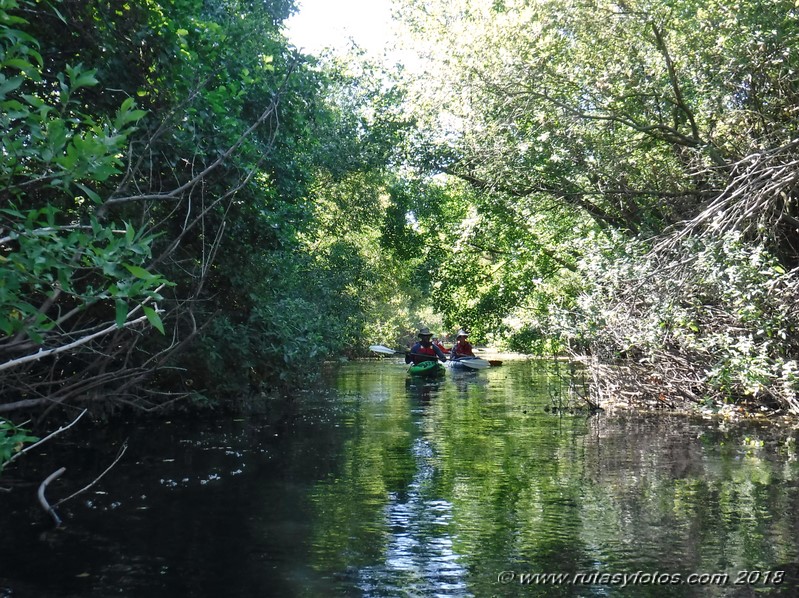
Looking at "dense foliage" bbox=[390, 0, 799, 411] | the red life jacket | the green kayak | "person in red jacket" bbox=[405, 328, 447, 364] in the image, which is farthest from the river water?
the red life jacket

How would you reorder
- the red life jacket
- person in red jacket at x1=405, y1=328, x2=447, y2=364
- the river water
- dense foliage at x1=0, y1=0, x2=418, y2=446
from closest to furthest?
dense foliage at x1=0, y1=0, x2=418, y2=446, the river water, person in red jacket at x1=405, y1=328, x2=447, y2=364, the red life jacket

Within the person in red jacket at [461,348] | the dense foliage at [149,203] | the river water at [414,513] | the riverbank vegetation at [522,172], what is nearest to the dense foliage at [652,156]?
the riverbank vegetation at [522,172]

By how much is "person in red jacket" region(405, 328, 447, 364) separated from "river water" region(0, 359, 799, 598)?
46.6 ft

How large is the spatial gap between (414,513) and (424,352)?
72.4 ft

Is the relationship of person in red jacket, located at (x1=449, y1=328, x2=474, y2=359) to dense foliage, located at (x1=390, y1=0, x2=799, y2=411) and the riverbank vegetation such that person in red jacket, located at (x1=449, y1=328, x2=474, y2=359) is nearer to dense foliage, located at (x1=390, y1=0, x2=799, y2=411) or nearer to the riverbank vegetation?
the riverbank vegetation

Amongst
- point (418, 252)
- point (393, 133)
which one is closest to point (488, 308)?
point (418, 252)

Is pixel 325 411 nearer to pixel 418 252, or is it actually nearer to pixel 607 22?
pixel 607 22

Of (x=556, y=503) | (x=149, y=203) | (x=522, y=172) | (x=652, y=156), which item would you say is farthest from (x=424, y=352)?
(x=149, y=203)

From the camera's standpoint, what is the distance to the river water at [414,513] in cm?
661

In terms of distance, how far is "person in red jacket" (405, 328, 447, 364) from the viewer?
2973 centimetres

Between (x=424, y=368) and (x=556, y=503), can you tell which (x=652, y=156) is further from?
(x=424, y=368)

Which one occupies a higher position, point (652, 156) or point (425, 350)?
point (652, 156)

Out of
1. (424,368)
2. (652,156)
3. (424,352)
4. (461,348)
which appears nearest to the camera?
(652,156)

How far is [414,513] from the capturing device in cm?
875
